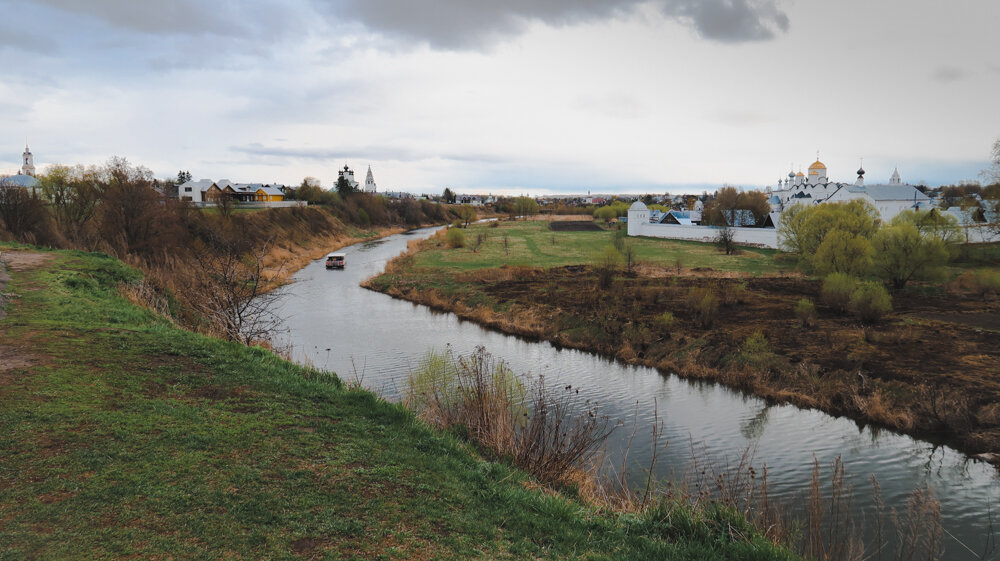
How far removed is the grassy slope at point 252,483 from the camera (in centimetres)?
434

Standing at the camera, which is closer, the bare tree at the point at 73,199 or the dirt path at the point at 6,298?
the dirt path at the point at 6,298

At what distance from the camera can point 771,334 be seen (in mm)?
21188

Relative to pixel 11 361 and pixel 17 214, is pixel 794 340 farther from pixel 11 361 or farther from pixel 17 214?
pixel 17 214

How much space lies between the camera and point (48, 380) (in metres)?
6.87

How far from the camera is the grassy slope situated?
171 inches

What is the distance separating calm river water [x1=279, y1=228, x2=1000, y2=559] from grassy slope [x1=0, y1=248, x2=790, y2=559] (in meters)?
4.62

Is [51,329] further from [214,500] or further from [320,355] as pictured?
[320,355]

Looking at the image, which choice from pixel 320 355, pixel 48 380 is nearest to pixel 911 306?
pixel 320 355

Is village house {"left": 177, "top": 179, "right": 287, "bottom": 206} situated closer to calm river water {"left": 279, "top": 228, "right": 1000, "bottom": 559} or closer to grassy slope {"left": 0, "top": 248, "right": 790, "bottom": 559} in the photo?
calm river water {"left": 279, "top": 228, "right": 1000, "bottom": 559}

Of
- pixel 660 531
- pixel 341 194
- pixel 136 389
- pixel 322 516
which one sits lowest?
pixel 660 531

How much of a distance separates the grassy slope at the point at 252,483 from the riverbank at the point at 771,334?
12377mm

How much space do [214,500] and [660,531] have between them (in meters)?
4.33

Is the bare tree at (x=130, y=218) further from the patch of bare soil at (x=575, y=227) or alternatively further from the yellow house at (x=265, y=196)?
the patch of bare soil at (x=575, y=227)

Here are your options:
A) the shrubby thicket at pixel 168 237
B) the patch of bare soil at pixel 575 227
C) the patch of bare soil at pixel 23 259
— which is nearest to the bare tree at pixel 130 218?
the shrubby thicket at pixel 168 237
